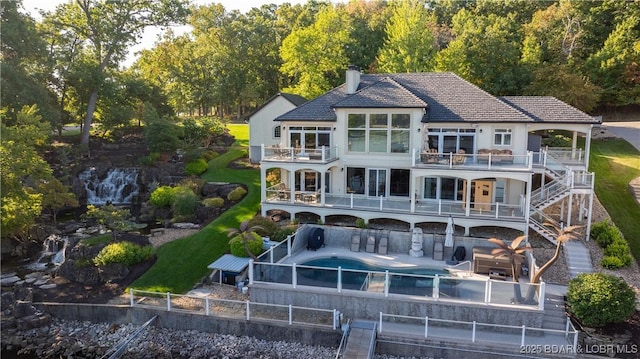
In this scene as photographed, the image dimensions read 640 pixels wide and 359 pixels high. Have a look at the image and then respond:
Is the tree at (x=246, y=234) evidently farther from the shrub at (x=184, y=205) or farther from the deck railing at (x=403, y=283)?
the shrub at (x=184, y=205)

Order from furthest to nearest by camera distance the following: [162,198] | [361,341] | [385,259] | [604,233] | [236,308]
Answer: [162,198] → [604,233] → [385,259] → [236,308] → [361,341]

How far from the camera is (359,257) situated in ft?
66.0

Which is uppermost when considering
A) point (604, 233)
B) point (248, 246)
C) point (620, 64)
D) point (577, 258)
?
point (620, 64)

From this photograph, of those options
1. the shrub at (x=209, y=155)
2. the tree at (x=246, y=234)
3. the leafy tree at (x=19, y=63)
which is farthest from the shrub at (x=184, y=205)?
the leafy tree at (x=19, y=63)

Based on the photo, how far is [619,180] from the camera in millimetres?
26766

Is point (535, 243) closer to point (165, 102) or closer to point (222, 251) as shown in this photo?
point (222, 251)

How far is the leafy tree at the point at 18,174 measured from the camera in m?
20.0

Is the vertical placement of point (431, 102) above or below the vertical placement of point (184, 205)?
above

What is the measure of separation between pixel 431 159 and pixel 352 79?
7387 mm

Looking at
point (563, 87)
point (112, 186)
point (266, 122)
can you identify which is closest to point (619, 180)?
point (563, 87)

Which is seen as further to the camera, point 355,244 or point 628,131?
point 628,131

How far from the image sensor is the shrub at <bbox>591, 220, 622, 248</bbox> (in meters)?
19.7

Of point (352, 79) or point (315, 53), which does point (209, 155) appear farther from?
point (352, 79)

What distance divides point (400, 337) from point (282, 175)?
15155 millimetres
